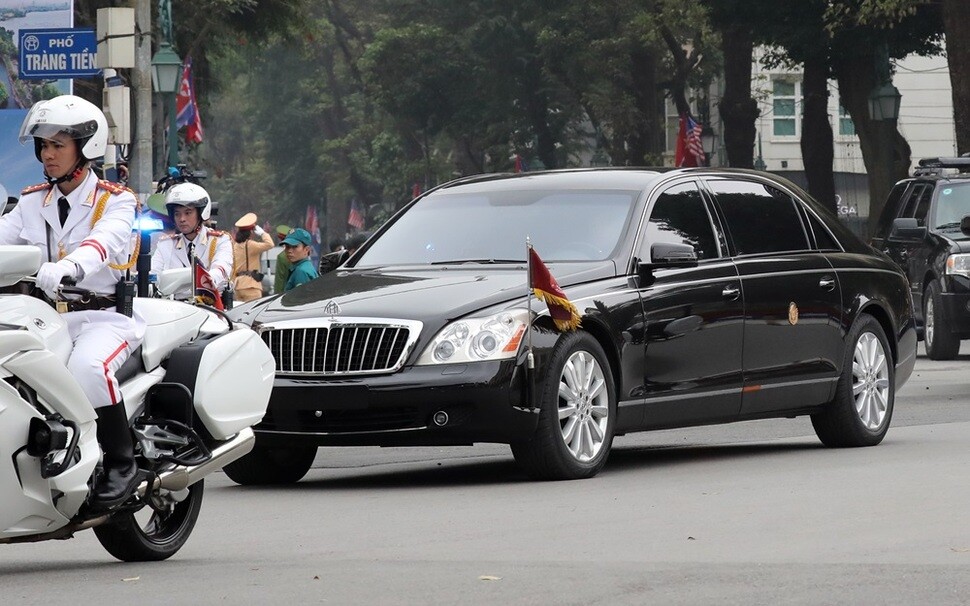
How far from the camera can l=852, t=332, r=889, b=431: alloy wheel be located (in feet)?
41.1

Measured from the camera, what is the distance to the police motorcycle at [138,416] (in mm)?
6789

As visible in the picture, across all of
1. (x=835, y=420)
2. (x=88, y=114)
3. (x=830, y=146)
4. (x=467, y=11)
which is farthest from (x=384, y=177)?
(x=88, y=114)

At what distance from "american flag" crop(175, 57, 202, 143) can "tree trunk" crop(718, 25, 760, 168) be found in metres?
11.3

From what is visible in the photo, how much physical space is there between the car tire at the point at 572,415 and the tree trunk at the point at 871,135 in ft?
91.1

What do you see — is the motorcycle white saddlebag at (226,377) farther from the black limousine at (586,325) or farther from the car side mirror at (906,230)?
the car side mirror at (906,230)

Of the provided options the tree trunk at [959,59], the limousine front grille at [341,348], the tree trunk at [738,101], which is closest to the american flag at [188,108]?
the tree trunk at [738,101]

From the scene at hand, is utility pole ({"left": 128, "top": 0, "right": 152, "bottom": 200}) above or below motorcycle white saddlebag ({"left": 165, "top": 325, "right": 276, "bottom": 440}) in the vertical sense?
above

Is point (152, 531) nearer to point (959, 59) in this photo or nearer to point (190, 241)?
point (190, 241)

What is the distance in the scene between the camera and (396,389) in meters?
9.98

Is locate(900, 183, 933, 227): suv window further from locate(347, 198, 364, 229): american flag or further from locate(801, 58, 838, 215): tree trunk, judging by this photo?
locate(347, 198, 364, 229): american flag

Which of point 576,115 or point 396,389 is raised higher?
point 576,115

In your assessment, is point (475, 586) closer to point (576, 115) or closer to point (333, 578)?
point (333, 578)

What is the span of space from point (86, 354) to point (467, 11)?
50.4 m

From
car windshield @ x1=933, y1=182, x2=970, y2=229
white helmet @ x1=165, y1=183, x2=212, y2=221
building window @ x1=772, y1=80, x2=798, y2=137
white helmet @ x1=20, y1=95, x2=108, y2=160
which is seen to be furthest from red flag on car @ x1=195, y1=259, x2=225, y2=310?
building window @ x1=772, y1=80, x2=798, y2=137
